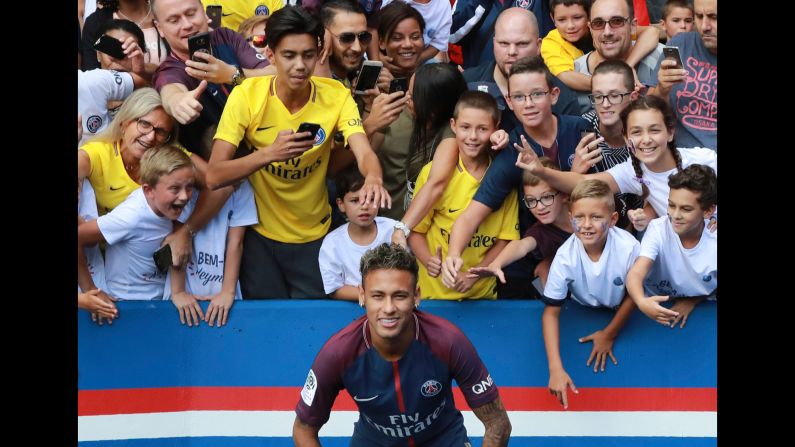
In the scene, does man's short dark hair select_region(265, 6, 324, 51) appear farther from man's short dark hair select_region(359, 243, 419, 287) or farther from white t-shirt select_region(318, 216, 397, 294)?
man's short dark hair select_region(359, 243, 419, 287)

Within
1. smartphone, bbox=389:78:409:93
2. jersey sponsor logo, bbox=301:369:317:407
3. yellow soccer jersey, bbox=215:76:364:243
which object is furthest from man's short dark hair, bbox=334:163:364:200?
jersey sponsor logo, bbox=301:369:317:407

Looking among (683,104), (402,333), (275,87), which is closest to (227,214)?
(275,87)

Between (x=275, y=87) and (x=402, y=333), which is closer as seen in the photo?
(x=402, y=333)

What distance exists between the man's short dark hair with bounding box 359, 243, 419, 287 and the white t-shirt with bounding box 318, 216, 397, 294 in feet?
3.84

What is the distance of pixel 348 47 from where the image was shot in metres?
6.95

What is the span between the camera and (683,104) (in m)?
6.79

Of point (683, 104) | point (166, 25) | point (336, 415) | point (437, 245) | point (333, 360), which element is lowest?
point (336, 415)

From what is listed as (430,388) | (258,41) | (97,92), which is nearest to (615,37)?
(258,41)

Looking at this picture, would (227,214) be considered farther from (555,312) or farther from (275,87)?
(555,312)

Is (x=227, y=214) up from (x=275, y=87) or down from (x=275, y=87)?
down

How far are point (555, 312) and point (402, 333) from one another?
4.40ft

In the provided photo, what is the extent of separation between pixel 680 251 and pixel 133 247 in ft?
9.69

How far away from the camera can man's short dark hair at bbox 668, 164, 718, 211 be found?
249 inches

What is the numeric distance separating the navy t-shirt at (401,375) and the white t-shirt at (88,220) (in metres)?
1.76
